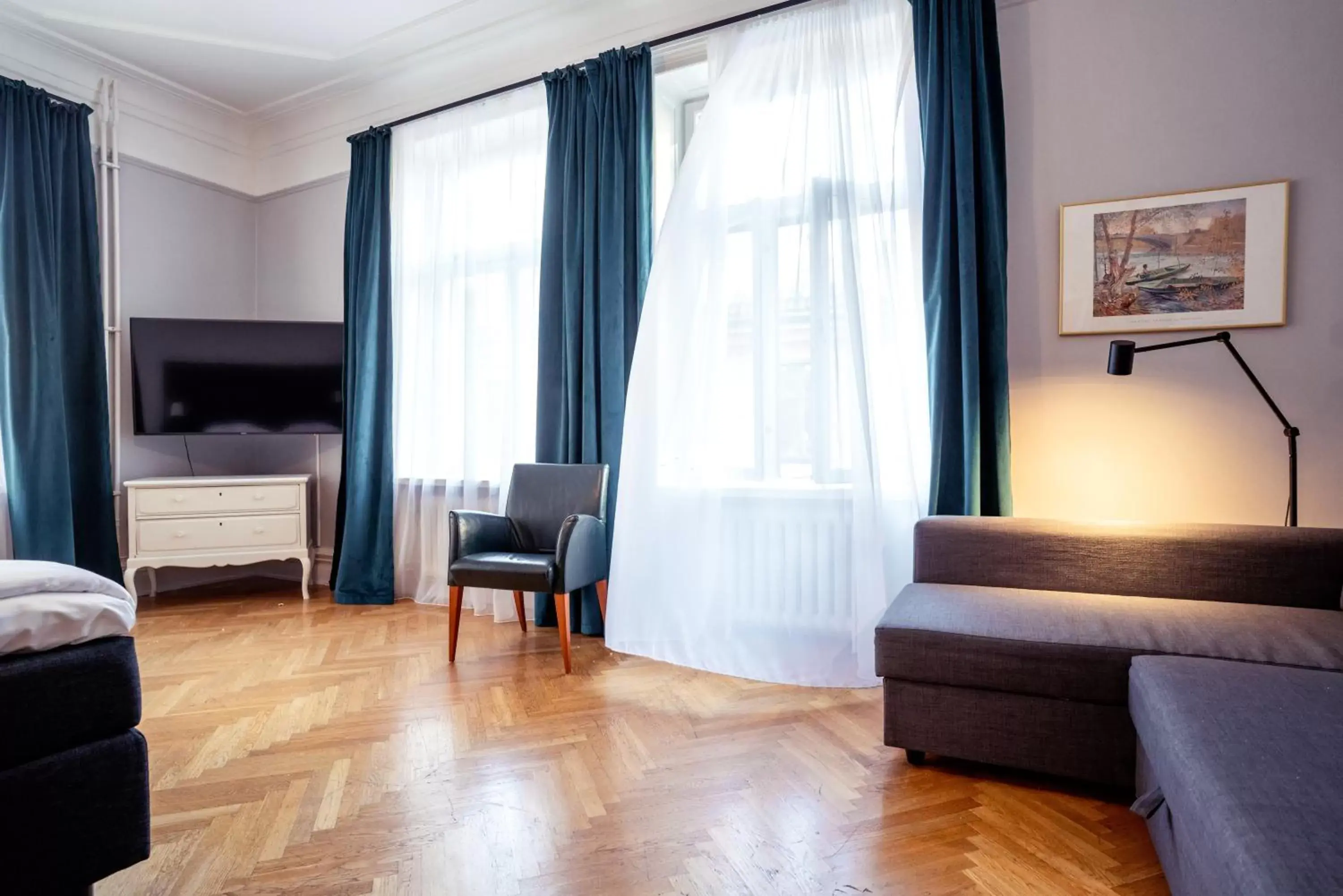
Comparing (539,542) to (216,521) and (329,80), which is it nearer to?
(216,521)

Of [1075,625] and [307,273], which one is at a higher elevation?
[307,273]

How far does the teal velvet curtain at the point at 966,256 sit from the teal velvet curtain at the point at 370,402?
3.03m

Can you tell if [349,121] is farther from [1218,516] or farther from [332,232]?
[1218,516]

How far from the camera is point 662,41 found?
3.49 meters

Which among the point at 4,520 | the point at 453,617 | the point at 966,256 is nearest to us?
the point at 966,256

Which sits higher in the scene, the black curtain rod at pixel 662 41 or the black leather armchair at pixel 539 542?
the black curtain rod at pixel 662 41

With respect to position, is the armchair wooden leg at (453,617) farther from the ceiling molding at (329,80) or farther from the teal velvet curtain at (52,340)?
the ceiling molding at (329,80)

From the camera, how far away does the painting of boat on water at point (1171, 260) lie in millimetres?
2588

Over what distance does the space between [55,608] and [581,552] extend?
1926 millimetres

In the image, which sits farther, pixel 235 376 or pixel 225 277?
pixel 225 277

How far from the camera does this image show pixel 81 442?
409 centimetres

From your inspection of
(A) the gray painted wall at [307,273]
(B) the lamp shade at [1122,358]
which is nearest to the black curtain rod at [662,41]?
(A) the gray painted wall at [307,273]

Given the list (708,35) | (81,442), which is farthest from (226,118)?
(708,35)

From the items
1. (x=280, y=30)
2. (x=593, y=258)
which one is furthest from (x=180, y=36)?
(x=593, y=258)
